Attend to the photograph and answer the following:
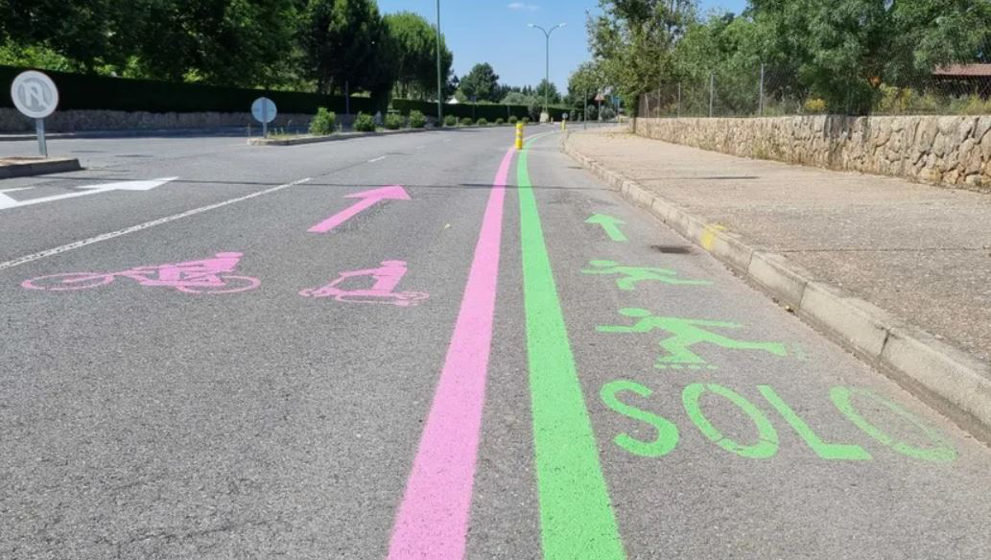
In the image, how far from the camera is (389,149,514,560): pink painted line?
215 centimetres

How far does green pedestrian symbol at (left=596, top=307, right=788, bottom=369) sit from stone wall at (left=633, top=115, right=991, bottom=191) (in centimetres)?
769

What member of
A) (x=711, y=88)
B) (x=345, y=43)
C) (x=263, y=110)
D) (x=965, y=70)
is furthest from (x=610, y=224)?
(x=345, y=43)

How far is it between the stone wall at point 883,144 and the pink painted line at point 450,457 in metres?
8.73

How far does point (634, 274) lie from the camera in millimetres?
5836

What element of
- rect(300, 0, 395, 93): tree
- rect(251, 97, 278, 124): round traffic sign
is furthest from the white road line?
rect(300, 0, 395, 93): tree

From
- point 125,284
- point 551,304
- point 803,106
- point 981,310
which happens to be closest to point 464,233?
point 551,304

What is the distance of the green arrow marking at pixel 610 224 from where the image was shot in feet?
25.0

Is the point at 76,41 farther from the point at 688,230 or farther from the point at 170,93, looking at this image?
the point at 688,230

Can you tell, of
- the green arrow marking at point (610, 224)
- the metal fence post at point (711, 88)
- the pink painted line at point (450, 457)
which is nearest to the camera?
the pink painted line at point (450, 457)

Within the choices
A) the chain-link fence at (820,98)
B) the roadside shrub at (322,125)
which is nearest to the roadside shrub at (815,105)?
the chain-link fence at (820,98)

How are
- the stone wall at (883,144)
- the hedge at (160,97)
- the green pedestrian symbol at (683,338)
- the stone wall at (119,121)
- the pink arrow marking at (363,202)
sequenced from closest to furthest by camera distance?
1. the green pedestrian symbol at (683,338)
2. the pink arrow marking at (363,202)
3. the stone wall at (883,144)
4. the stone wall at (119,121)
5. the hedge at (160,97)


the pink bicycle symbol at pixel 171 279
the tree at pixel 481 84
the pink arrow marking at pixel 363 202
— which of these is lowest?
the pink bicycle symbol at pixel 171 279

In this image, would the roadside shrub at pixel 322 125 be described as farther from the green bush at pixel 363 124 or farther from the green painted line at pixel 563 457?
the green painted line at pixel 563 457

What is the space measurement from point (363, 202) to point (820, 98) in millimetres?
10090
